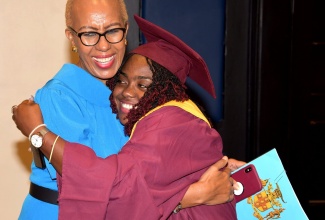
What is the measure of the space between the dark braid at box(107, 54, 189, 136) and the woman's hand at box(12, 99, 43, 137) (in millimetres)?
310

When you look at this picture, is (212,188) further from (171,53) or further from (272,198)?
(171,53)

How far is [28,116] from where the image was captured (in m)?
1.90

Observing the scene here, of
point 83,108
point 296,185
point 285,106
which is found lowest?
point 296,185

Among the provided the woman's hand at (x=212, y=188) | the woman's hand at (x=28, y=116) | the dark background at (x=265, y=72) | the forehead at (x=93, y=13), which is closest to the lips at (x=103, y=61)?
the forehead at (x=93, y=13)

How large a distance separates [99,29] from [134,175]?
574 millimetres

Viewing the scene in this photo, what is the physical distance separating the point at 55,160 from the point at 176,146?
1.26ft

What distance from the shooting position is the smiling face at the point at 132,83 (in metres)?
2.00

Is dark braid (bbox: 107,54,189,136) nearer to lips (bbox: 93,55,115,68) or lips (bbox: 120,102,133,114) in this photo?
lips (bbox: 120,102,133,114)

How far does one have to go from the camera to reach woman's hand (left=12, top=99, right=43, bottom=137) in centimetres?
188

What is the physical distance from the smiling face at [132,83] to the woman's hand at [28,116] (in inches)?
11.5

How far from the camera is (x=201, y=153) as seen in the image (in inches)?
75.5

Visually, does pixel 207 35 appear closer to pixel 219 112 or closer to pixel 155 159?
pixel 219 112

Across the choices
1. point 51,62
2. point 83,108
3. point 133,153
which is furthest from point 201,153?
point 51,62

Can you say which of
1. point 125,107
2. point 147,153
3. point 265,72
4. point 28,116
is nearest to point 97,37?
point 125,107
